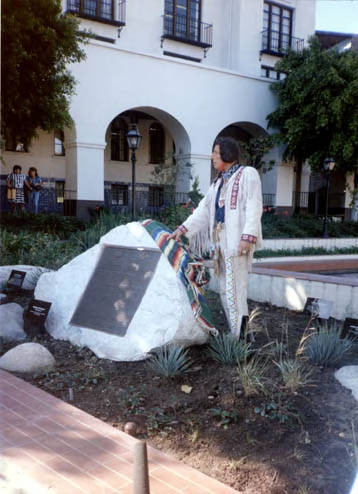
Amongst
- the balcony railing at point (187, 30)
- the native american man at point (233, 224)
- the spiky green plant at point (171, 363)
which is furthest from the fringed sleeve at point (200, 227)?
the balcony railing at point (187, 30)

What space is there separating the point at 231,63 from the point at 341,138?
6703 mm

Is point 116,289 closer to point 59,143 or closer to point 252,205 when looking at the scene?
point 252,205

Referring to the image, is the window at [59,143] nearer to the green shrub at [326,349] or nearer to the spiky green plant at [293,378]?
the green shrub at [326,349]

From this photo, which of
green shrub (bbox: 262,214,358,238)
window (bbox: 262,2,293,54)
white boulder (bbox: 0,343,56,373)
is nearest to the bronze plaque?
white boulder (bbox: 0,343,56,373)

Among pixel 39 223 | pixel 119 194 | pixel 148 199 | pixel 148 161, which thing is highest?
pixel 148 161

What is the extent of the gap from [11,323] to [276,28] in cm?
2132

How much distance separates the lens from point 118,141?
1961 centimetres

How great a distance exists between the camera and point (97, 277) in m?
4.64

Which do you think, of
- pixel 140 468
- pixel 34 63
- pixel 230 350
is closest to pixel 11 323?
pixel 230 350

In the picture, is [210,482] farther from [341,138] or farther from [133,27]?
[133,27]

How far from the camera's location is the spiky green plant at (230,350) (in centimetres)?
365

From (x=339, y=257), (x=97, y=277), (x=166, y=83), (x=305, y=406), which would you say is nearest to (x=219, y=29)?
(x=166, y=83)

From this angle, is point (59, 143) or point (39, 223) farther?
point (59, 143)

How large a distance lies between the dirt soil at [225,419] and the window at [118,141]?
53.4ft
